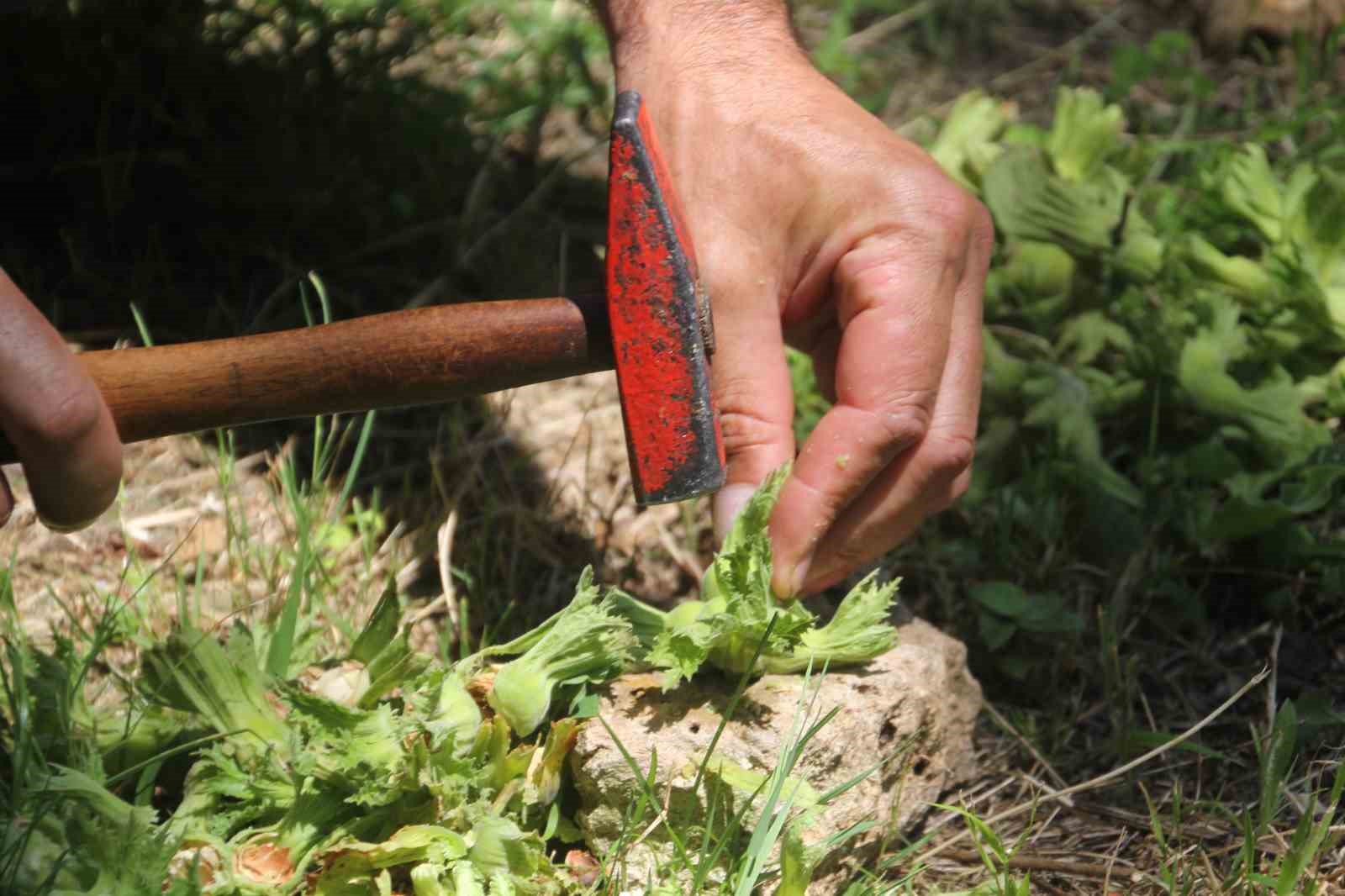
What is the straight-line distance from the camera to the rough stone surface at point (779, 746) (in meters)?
1.88

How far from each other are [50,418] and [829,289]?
4.11 feet

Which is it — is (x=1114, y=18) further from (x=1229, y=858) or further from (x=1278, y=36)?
(x=1229, y=858)

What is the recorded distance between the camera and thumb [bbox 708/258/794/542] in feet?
6.81

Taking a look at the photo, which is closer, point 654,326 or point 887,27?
point 654,326

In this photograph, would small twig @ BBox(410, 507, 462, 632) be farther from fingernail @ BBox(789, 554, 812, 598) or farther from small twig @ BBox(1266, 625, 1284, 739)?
small twig @ BBox(1266, 625, 1284, 739)

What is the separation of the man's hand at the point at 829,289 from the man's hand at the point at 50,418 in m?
0.94

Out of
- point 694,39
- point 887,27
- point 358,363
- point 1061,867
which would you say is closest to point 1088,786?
point 1061,867

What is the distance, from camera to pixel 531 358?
6.43ft

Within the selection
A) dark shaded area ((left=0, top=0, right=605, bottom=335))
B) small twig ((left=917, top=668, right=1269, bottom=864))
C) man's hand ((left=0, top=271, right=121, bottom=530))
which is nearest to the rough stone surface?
small twig ((left=917, top=668, right=1269, bottom=864))

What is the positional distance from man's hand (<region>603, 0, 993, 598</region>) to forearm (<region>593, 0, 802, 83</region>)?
0.05 ft

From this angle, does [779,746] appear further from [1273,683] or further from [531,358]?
[1273,683]

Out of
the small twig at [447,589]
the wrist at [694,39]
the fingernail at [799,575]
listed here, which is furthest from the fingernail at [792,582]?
the wrist at [694,39]

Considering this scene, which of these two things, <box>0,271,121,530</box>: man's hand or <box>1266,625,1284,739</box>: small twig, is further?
<box>1266,625,1284,739</box>: small twig

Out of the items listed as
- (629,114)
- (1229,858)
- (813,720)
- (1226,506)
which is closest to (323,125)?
(629,114)
